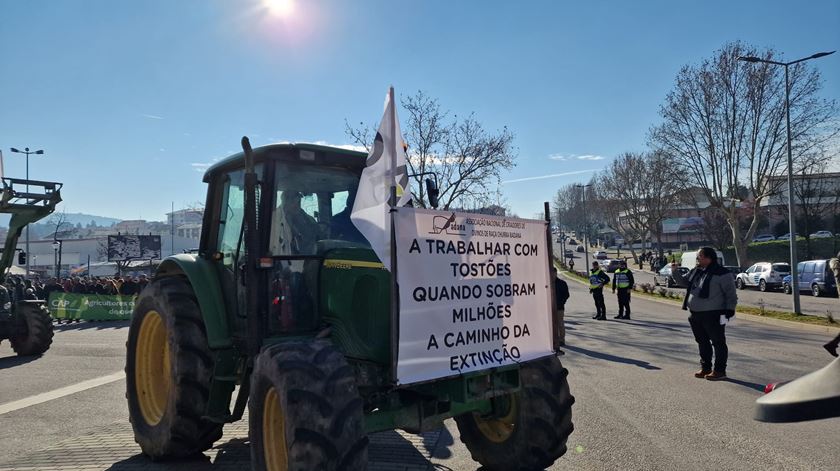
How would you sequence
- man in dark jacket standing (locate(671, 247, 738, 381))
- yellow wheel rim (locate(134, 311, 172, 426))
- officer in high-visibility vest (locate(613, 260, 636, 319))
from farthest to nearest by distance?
officer in high-visibility vest (locate(613, 260, 636, 319))
man in dark jacket standing (locate(671, 247, 738, 381))
yellow wheel rim (locate(134, 311, 172, 426))

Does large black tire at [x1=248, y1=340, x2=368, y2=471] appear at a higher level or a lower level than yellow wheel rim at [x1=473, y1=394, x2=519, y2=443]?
higher

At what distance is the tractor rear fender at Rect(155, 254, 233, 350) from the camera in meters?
4.67

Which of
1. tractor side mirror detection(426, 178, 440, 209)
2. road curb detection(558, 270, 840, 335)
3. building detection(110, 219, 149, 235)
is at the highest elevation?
building detection(110, 219, 149, 235)

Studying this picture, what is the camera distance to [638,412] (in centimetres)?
628

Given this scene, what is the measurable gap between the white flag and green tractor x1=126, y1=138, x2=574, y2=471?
1.53 feet

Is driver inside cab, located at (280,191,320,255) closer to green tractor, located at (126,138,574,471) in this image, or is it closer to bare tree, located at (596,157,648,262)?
green tractor, located at (126,138,574,471)

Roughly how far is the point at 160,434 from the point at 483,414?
2738 millimetres

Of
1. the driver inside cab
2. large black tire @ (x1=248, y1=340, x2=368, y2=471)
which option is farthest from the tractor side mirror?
large black tire @ (x1=248, y1=340, x2=368, y2=471)

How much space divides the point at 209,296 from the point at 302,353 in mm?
1843

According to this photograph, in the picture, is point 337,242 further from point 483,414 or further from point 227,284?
point 483,414

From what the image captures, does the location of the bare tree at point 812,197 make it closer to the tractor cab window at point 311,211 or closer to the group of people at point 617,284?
the group of people at point 617,284

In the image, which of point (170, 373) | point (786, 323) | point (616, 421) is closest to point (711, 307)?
point (616, 421)

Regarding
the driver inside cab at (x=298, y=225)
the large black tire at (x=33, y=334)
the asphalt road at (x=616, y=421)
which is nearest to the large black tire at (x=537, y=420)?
the asphalt road at (x=616, y=421)

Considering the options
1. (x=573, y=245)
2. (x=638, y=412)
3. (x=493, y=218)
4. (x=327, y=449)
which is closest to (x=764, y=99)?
(x=638, y=412)
